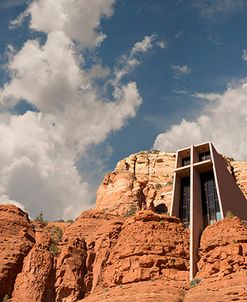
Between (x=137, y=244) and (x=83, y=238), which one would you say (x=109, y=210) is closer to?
(x=83, y=238)

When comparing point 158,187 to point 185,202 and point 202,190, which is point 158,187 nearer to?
point 185,202

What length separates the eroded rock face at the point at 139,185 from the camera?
6087cm

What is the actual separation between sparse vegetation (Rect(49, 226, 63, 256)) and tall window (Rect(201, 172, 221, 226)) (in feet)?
47.5

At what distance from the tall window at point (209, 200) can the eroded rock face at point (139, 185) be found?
11.0 m

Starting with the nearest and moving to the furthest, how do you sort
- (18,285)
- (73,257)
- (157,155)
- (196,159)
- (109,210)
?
1. (18,285)
2. (73,257)
3. (196,159)
4. (109,210)
5. (157,155)

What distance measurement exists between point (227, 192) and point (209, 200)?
270 cm

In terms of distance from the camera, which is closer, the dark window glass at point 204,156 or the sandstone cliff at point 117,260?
the sandstone cliff at point 117,260

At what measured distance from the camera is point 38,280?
38344mm

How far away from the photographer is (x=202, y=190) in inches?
1855

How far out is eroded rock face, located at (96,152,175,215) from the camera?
60.9 meters

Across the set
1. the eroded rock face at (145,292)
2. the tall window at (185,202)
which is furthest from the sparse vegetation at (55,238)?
the tall window at (185,202)

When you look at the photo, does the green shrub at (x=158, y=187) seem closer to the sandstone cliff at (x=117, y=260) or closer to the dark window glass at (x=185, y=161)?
the dark window glass at (x=185, y=161)

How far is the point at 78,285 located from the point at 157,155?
43.5 m

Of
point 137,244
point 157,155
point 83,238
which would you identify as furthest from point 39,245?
point 157,155
